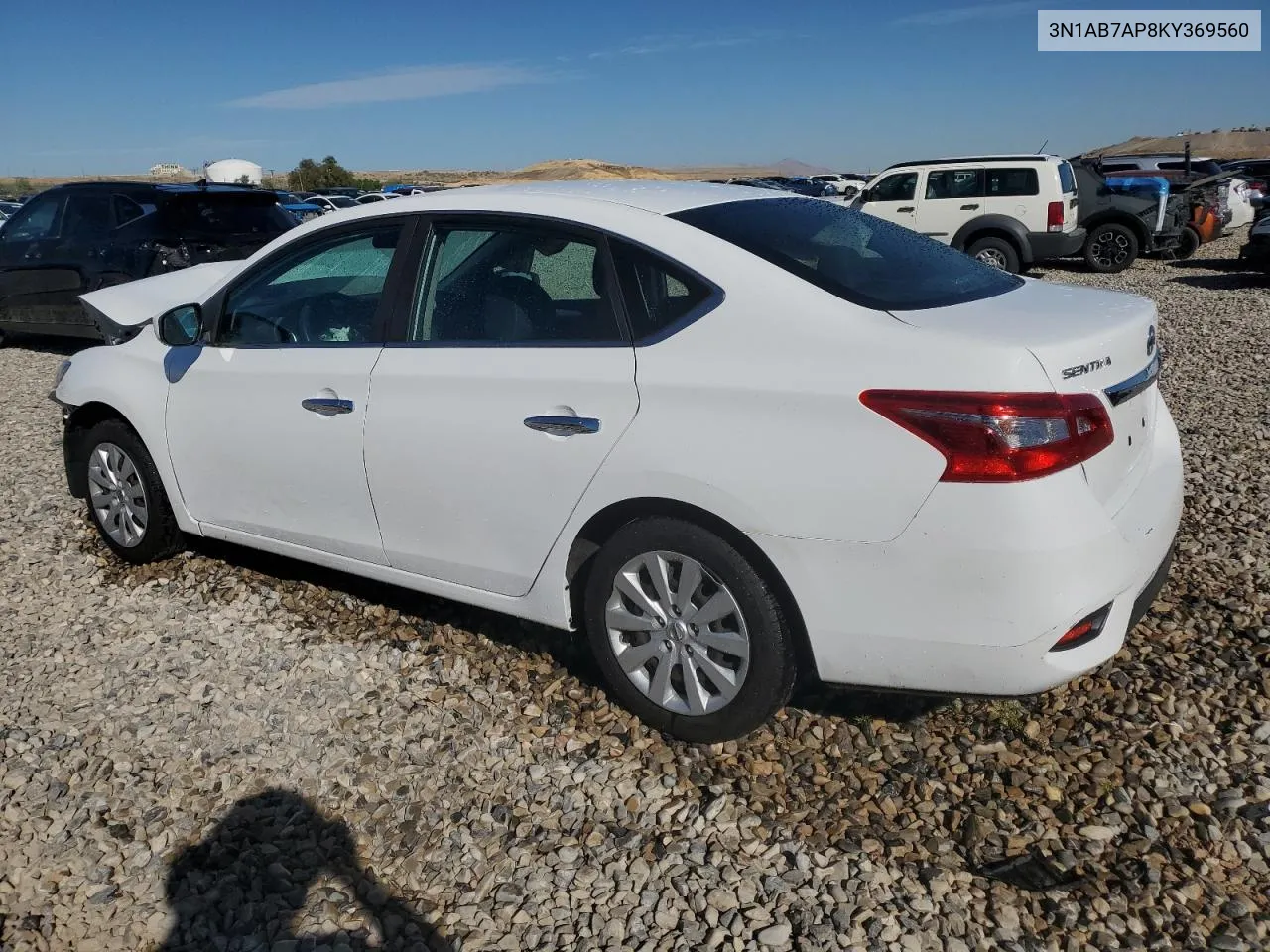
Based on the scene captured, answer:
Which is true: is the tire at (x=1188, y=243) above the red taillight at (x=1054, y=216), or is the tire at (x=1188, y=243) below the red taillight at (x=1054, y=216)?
below

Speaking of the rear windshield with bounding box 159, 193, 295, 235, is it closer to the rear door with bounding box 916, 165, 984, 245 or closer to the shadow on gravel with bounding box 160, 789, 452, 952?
the shadow on gravel with bounding box 160, 789, 452, 952

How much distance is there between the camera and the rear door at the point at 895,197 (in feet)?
50.8

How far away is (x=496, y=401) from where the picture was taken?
127 inches

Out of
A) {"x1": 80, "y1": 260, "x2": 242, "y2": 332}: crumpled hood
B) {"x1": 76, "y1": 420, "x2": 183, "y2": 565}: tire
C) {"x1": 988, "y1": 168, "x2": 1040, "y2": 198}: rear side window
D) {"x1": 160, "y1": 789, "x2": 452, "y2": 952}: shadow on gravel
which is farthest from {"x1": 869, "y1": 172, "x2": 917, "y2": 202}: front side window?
{"x1": 160, "y1": 789, "x2": 452, "y2": 952}: shadow on gravel

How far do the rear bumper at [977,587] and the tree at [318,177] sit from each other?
62430 millimetres

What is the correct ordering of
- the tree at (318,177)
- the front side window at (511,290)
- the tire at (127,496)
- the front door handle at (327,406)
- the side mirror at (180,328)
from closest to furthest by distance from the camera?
the front side window at (511,290), the front door handle at (327,406), the side mirror at (180,328), the tire at (127,496), the tree at (318,177)

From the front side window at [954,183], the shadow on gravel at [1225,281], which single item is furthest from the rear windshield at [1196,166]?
the front side window at [954,183]

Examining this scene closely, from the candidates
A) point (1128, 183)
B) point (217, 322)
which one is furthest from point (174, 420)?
point (1128, 183)

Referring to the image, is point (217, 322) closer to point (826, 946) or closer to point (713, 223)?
point (713, 223)

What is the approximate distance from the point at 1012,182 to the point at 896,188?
173cm

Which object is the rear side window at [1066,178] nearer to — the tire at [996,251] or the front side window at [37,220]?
the tire at [996,251]

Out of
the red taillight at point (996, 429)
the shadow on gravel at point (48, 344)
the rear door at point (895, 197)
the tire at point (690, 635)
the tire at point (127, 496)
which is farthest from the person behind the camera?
the rear door at point (895, 197)

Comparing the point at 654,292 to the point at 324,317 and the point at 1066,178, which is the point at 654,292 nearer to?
the point at 324,317

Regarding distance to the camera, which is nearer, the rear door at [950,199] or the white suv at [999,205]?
the white suv at [999,205]
